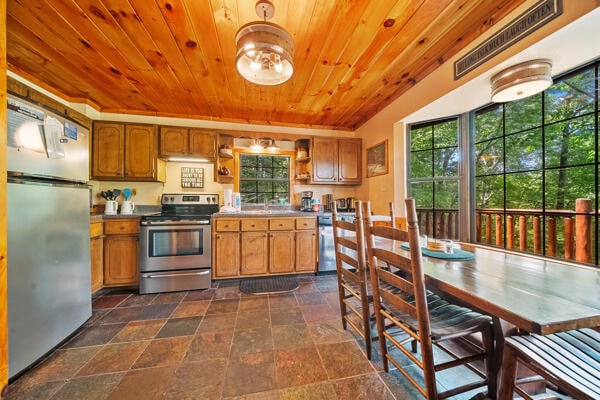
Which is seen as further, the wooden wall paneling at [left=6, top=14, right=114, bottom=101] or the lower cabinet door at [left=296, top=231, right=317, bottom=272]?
the lower cabinet door at [left=296, top=231, right=317, bottom=272]

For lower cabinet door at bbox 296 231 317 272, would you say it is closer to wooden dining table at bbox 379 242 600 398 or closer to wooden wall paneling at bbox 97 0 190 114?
wooden dining table at bbox 379 242 600 398

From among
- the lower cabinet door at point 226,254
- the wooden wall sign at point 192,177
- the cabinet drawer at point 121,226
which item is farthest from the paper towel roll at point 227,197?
the cabinet drawer at point 121,226

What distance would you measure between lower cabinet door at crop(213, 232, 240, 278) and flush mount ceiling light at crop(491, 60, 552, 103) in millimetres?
2876

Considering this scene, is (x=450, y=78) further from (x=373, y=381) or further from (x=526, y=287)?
(x=373, y=381)

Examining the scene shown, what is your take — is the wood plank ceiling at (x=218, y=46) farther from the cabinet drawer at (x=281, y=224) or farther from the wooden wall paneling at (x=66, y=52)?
the cabinet drawer at (x=281, y=224)

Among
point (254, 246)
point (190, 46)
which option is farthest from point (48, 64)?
point (254, 246)

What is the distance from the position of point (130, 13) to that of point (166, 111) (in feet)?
5.98

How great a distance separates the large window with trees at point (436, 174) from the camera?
2.46 meters

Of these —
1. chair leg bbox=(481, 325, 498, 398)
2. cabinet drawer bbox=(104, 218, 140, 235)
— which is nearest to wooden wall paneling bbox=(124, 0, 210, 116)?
cabinet drawer bbox=(104, 218, 140, 235)

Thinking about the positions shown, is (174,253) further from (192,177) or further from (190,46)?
(190,46)

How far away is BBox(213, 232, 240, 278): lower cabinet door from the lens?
9.15ft

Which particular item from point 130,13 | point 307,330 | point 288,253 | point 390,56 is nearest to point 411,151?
point 390,56

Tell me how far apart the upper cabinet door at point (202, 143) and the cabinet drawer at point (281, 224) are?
132 cm

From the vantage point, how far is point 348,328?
1839 millimetres
